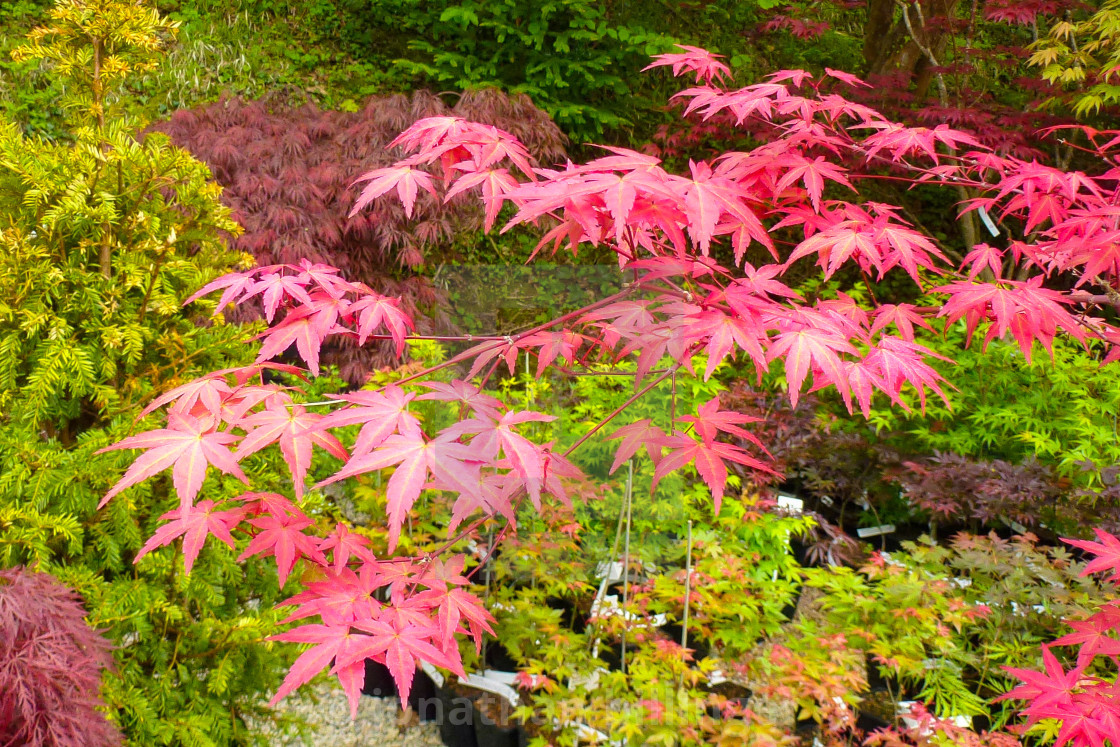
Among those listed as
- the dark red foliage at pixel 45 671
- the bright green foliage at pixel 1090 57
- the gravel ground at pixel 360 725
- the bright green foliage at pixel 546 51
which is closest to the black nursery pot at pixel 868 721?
the gravel ground at pixel 360 725

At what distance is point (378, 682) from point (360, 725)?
0.13 m

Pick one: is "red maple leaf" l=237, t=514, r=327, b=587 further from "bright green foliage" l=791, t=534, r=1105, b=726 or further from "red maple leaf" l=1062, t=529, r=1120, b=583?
"bright green foliage" l=791, t=534, r=1105, b=726

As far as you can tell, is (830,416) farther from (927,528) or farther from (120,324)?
(120,324)

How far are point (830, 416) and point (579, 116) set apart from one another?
2.74 meters

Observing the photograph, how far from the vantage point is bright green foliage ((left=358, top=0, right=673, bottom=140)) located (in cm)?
492

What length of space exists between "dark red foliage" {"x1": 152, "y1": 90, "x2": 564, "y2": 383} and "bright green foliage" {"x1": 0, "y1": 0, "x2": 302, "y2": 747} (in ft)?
5.72

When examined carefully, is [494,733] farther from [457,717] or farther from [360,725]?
[360,725]

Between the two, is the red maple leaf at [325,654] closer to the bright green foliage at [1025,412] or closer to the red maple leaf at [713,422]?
the red maple leaf at [713,422]

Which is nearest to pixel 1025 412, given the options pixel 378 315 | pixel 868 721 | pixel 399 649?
pixel 868 721

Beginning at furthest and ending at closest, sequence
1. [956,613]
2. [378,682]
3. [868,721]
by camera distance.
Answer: [378,682] → [868,721] → [956,613]

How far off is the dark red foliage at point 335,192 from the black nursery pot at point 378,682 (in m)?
1.44

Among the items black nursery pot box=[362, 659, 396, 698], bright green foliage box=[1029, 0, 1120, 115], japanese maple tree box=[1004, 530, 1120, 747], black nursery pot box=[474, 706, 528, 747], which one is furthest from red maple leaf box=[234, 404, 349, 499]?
bright green foliage box=[1029, 0, 1120, 115]

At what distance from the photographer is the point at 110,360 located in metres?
1.40

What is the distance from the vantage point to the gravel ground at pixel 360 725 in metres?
2.16
